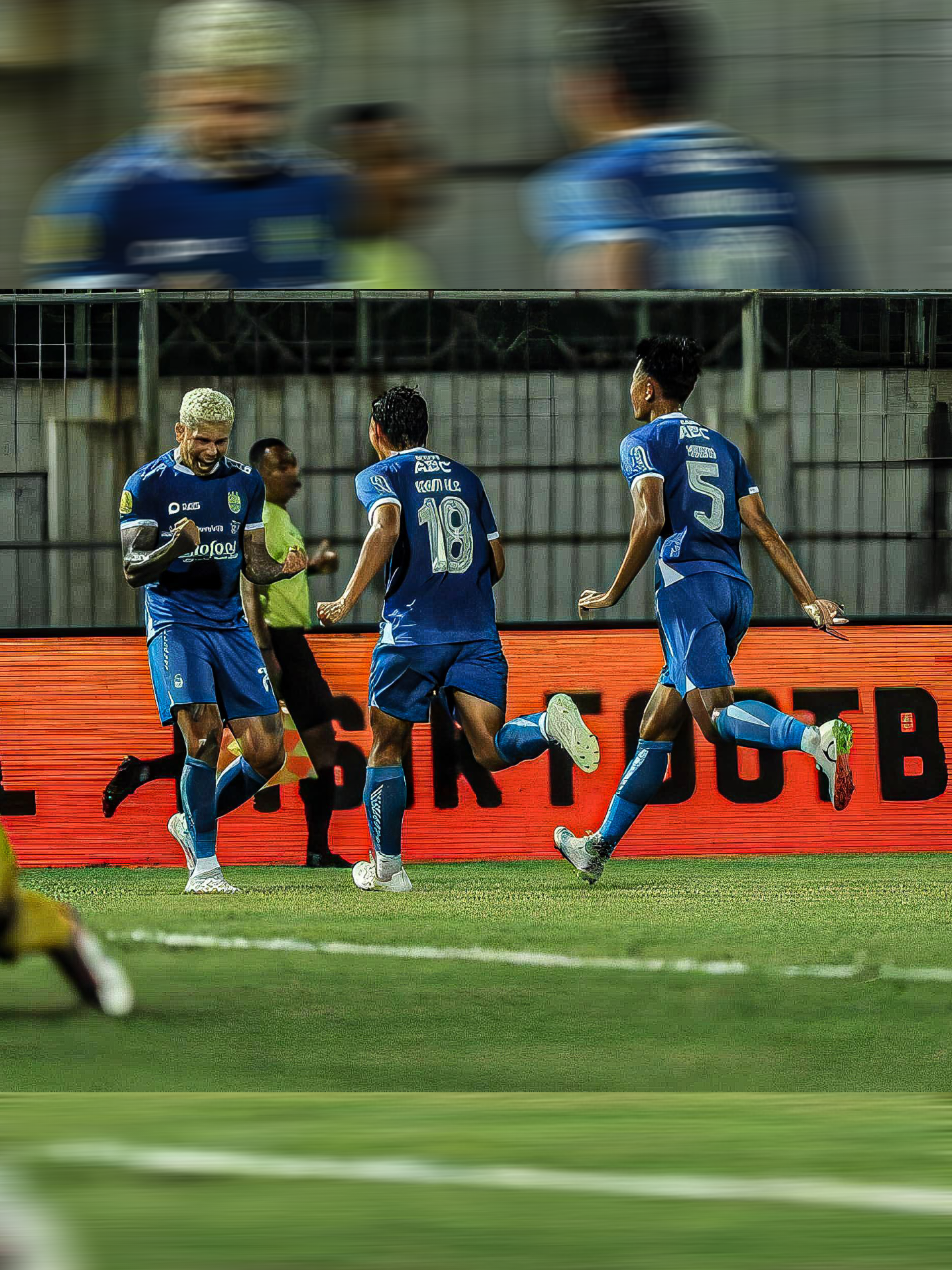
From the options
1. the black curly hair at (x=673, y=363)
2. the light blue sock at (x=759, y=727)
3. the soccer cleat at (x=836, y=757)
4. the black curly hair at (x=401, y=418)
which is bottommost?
the soccer cleat at (x=836, y=757)

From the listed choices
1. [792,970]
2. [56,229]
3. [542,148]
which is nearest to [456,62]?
[542,148]

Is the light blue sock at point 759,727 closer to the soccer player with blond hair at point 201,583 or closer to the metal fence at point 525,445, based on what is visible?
the soccer player with blond hair at point 201,583

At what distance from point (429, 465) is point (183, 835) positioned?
151 cm

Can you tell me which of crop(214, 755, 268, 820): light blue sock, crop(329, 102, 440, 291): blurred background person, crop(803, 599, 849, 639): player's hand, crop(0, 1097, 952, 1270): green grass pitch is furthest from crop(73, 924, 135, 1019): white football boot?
crop(803, 599, 849, 639): player's hand

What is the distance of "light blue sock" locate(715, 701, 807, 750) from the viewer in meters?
5.81

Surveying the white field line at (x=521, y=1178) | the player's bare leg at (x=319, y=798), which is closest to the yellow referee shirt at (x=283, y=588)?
the player's bare leg at (x=319, y=798)

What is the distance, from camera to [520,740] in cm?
596

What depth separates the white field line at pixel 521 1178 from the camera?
268cm

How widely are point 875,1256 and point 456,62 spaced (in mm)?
1860

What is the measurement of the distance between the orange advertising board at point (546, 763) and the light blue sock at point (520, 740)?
1.40m

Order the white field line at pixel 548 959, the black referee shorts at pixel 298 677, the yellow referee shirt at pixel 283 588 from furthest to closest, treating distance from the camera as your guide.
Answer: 1. the black referee shorts at pixel 298 677
2. the yellow referee shirt at pixel 283 588
3. the white field line at pixel 548 959

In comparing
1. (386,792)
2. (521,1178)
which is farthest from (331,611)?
(521,1178)

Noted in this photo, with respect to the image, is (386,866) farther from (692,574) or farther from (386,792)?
(692,574)

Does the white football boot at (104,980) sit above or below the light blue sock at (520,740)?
below
